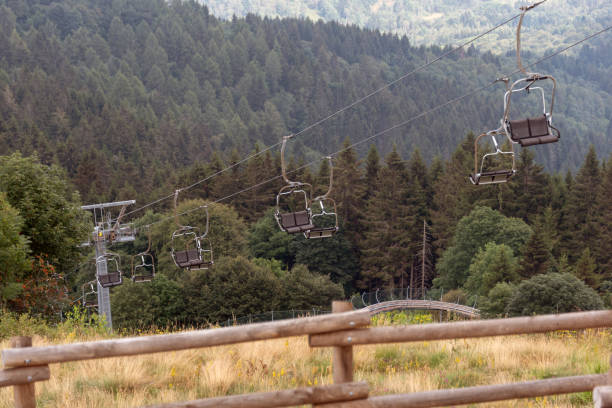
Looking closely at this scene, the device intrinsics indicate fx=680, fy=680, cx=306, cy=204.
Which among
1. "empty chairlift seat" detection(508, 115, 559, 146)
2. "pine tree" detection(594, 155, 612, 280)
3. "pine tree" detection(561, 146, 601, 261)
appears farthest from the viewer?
"pine tree" detection(561, 146, 601, 261)

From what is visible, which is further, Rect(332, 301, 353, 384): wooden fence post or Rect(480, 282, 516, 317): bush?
Rect(480, 282, 516, 317): bush

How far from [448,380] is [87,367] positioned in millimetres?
3944

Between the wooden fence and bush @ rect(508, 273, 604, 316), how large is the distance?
31519 millimetres

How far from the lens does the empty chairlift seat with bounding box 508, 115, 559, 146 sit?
9.24 m

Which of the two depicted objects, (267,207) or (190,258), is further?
(267,207)

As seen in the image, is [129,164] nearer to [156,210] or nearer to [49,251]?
[156,210]

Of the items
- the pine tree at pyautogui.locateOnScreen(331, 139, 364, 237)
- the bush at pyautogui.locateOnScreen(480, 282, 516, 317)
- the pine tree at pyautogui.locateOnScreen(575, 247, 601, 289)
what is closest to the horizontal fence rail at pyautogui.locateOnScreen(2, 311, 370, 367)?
the bush at pyautogui.locateOnScreen(480, 282, 516, 317)

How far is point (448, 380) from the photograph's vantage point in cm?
700

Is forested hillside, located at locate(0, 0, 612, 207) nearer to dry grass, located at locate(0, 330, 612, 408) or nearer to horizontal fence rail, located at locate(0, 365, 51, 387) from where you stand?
dry grass, located at locate(0, 330, 612, 408)

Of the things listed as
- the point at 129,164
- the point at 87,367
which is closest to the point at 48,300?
the point at 87,367

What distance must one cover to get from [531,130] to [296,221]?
6.35m

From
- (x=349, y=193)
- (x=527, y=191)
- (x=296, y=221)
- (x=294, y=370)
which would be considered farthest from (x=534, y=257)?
(x=294, y=370)

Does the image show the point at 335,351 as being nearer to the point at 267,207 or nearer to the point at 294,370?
the point at 294,370

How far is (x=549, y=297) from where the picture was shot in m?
36.3
